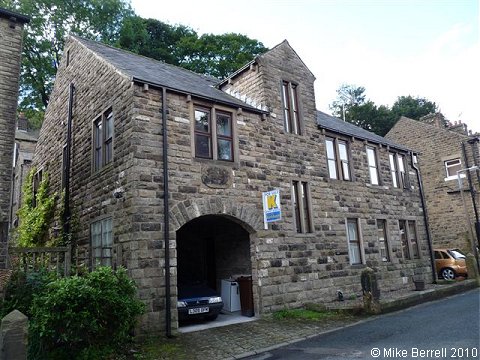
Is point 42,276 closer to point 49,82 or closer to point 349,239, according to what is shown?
point 349,239

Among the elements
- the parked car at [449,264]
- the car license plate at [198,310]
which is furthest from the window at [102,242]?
the parked car at [449,264]

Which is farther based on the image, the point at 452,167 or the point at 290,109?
the point at 452,167

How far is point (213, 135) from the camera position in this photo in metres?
11.4

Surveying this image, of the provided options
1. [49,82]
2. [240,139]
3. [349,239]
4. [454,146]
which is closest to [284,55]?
[240,139]

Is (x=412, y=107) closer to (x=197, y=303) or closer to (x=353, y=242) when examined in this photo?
(x=353, y=242)

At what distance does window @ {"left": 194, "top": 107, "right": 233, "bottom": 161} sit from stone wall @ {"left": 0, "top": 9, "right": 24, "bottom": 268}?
5067mm

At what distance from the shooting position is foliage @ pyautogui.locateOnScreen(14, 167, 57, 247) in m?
14.3

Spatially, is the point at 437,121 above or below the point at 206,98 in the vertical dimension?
above

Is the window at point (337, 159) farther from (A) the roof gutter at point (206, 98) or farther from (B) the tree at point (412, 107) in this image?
(B) the tree at point (412, 107)

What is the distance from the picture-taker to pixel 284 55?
48.1ft

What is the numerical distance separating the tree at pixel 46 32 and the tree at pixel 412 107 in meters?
30.7

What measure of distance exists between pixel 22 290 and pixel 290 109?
34.0ft

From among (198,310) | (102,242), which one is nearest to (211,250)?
(198,310)

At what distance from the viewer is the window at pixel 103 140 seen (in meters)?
11.4
